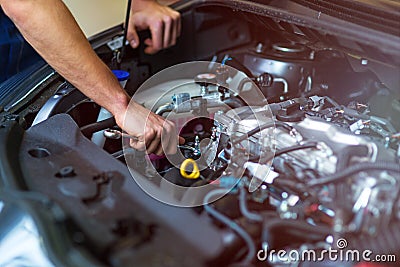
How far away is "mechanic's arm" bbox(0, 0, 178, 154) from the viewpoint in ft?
4.07

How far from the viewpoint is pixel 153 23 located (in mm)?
1663

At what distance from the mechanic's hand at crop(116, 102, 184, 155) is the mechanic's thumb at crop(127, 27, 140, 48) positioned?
46cm

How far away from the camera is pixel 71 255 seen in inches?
30.8

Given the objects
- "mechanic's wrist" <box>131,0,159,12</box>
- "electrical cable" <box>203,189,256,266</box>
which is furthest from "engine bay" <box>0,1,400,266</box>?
"mechanic's wrist" <box>131,0,159,12</box>

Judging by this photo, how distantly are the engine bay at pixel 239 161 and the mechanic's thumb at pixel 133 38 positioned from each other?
Result: 1.2 inches

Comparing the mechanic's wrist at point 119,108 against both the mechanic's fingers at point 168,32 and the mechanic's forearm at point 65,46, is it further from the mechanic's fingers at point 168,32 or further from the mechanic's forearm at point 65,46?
the mechanic's fingers at point 168,32

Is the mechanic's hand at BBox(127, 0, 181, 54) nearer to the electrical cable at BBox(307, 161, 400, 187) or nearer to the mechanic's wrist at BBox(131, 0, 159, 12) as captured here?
the mechanic's wrist at BBox(131, 0, 159, 12)

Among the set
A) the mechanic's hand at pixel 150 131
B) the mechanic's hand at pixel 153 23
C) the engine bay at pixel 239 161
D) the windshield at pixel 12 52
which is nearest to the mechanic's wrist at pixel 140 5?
the mechanic's hand at pixel 153 23

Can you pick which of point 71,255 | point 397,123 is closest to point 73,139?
point 71,255

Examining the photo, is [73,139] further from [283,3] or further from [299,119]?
[283,3]

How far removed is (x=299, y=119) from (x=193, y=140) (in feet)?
1.00

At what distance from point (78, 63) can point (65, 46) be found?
0.18ft

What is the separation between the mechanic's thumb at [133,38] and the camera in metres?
1.67

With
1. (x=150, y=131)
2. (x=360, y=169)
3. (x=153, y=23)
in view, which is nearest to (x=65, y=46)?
(x=150, y=131)
